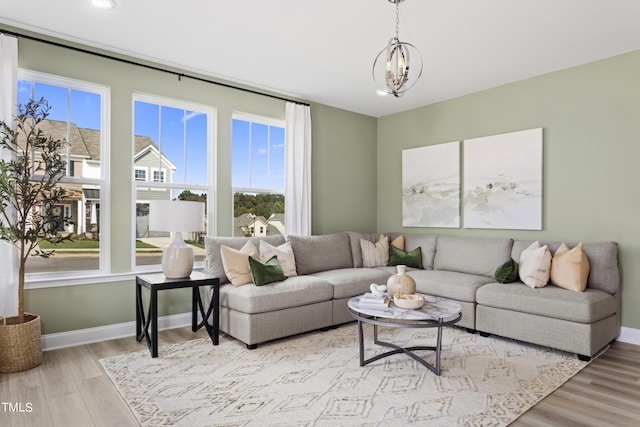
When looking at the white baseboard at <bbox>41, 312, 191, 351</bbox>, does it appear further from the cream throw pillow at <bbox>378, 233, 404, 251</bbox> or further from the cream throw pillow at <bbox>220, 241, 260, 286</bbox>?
the cream throw pillow at <bbox>378, 233, 404, 251</bbox>

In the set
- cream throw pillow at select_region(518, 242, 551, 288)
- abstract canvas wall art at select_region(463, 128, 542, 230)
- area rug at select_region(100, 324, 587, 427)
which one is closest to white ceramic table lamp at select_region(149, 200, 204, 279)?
area rug at select_region(100, 324, 587, 427)

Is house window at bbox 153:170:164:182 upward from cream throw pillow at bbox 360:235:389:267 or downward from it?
upward

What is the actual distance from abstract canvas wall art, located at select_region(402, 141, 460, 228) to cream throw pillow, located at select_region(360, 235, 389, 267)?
71 centimetres

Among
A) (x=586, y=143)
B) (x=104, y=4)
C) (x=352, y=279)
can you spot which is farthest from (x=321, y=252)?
(x=104, y=4)

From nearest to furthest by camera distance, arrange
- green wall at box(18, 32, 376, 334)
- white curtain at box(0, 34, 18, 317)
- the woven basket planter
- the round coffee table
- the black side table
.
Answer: the round coffee table, the woven basket planter, white curtain at box(0, 34, 18, 317), the black side table, green wall at box(18, 32, 376, 334)

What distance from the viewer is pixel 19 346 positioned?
2869 mm

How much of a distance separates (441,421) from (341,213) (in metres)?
3.69

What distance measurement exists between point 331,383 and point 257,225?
2524 mm

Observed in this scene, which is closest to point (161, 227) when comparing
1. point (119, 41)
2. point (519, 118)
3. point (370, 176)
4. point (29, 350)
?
point (29, 350)

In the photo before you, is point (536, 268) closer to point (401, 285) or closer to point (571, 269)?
point (571, 269)

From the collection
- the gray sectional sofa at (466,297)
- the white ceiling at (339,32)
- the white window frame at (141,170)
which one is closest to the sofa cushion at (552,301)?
the gray sectional sofa at (466,297)

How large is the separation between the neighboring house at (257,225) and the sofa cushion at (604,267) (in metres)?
3.35

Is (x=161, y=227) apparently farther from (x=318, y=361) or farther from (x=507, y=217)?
(x=507, y=217)

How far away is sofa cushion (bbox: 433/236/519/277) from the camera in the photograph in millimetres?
4309
